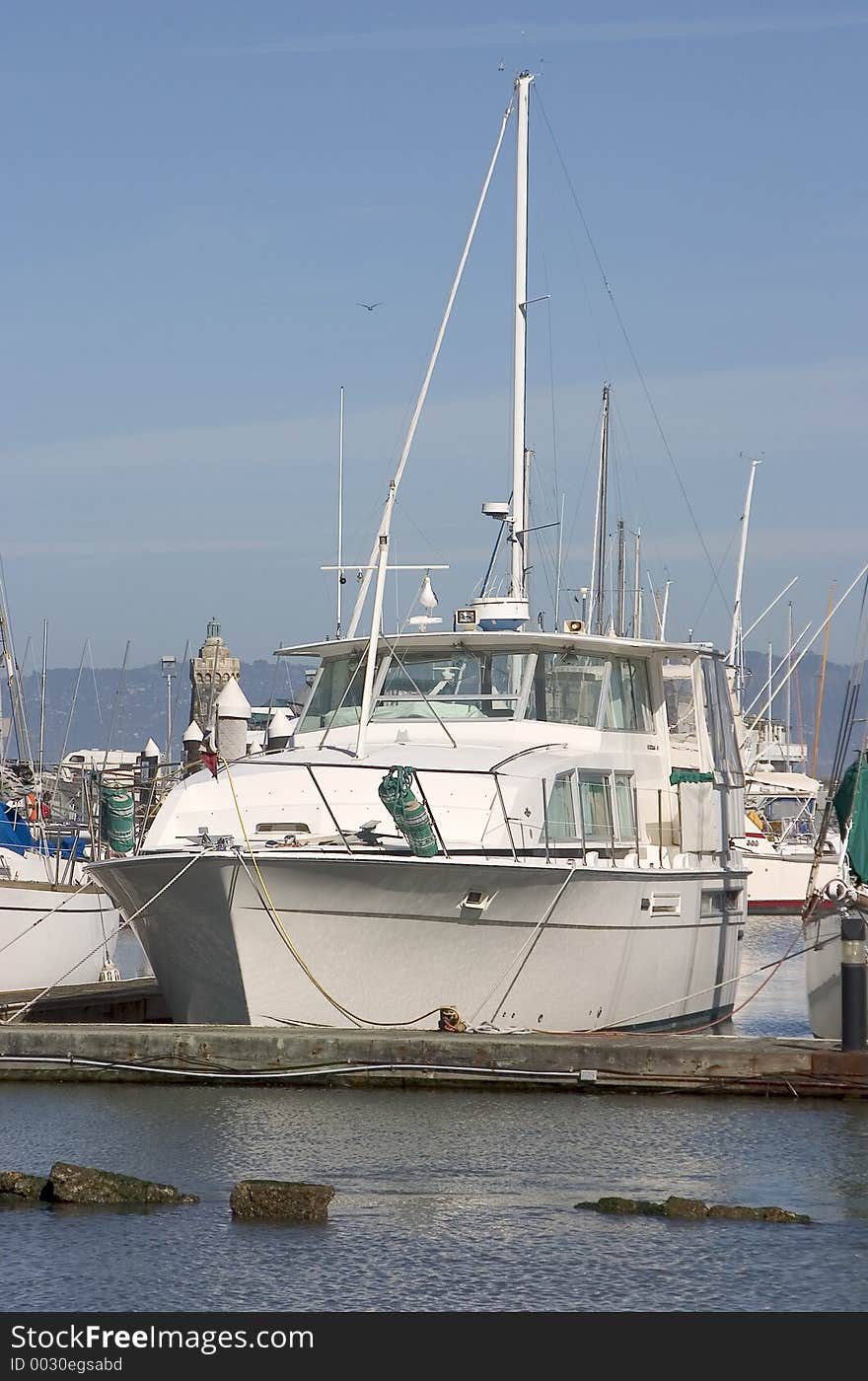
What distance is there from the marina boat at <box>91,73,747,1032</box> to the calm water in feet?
4.94

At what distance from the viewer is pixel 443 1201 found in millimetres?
14562

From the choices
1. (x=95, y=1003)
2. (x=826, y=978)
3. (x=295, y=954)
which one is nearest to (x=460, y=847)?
(x=295, y=954)

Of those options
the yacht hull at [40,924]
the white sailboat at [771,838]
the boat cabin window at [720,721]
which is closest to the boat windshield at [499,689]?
the boat cabin window at [720,721]

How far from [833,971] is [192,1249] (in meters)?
10.2

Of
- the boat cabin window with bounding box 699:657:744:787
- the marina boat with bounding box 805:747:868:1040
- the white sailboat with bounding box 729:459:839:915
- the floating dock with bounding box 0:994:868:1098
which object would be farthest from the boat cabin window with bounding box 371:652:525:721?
the white sailboat with bounding box 729:459:839:915

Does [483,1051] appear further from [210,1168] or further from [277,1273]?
[277,1273]

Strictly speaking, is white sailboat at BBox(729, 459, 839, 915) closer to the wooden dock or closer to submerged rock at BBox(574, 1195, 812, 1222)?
the wooden dock

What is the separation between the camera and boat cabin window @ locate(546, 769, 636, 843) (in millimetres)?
20484

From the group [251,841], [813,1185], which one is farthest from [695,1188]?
[251,841]

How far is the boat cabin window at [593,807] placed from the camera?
67.2ft

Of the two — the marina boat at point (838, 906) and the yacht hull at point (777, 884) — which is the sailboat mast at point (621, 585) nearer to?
the yacht hull at point (777, 884)

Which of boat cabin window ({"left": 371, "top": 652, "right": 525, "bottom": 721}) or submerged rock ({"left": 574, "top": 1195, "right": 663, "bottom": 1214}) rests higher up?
boat cabin window ({"left": 371, "top": 652, "right": 525, "bottom": 721})

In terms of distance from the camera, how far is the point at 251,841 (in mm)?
19516

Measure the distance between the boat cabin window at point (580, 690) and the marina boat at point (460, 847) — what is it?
25 mm
